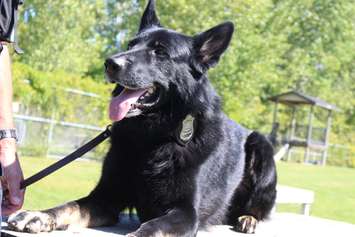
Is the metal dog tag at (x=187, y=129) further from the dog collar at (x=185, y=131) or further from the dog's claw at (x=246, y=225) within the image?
the dog's claw at (x=246, y=225)

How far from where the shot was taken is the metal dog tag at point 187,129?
3.65 m

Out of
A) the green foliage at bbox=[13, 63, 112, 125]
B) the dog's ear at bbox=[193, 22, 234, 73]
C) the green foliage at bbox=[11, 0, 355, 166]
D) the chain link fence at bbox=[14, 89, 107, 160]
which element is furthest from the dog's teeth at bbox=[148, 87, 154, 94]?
the green foliage at bbox=[11, 0, 355, 166]

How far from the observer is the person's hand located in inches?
116

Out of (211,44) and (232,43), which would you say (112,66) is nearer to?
(211,44)

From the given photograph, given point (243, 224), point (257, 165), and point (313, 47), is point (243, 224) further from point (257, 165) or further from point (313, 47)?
point (313, 47)

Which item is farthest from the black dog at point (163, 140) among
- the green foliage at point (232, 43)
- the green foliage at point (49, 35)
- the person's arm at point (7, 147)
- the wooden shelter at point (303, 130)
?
the wooden shelter at point (303, 130)

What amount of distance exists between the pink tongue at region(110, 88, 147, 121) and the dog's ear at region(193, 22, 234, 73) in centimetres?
53

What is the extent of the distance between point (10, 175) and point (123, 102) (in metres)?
0.86

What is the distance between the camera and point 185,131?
368 centimetres

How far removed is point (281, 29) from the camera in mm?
35719

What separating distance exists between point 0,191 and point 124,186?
1.07 metres

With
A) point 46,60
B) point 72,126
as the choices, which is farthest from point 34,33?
point 72,126

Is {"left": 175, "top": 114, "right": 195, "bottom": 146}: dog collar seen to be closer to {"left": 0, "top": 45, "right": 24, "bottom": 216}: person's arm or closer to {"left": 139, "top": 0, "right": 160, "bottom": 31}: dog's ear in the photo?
{"left": 139, "top": 0, "right": 160, "bottom": 31}: dog's ear

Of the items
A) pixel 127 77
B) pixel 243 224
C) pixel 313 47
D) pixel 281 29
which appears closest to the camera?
pixel 127 77
